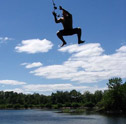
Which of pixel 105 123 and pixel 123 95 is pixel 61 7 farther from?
pixel 123 95

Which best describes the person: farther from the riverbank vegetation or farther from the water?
the riverbank vegetation

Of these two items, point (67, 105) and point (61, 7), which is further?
point (67, 105)

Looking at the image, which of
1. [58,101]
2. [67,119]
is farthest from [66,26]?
[58,101]

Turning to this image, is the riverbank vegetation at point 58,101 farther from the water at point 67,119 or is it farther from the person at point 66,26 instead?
the person at point 66,26

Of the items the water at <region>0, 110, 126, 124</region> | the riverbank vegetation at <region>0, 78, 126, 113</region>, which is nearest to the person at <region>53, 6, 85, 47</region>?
the water at <region>0, 110, 126, 124</region>

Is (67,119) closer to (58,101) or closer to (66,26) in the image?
(66,26)

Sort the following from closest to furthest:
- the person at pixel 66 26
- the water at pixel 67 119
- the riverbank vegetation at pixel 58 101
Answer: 1. the person at pixel 66 26
2. the water at pixel 67 119
3. the riverbank vegetation at pixel 58 101

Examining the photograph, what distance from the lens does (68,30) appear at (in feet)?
23.9

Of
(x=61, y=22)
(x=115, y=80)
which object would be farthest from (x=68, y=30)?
(x=115, y=80)

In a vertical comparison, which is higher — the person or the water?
the person

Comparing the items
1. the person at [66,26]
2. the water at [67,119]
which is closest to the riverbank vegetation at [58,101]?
the water at [67,119]

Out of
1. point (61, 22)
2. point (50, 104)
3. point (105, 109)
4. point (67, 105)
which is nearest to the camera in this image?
point (61, 22)

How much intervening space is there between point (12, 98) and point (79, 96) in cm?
5097

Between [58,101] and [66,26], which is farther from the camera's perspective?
[58,101]
